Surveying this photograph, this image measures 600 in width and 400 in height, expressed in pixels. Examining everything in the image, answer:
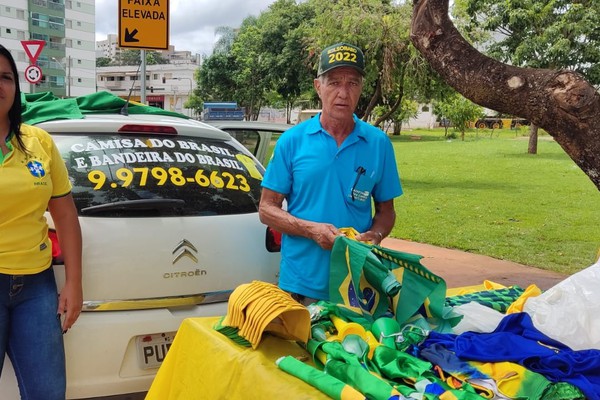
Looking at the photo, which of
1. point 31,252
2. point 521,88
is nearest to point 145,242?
point 31,252

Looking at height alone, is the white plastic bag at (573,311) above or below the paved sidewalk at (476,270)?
above

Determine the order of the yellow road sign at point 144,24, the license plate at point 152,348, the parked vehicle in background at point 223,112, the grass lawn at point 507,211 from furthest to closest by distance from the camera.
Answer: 1. the parked vehicle in background at point 223,112
2. the grass lawn at point 507,211
3. the yellow road sign at point 144,24
4. the license plate at point 152,348

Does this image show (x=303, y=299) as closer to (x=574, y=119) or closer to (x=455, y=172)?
(x=574, y=119)

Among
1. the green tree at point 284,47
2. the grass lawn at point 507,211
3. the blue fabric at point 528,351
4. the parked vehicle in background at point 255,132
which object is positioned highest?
the green tree at point 284,47

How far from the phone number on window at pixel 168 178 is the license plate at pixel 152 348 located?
76 cm

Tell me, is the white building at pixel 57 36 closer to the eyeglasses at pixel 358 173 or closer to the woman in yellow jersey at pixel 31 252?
the woman in yellow jersey at pixel 31 252

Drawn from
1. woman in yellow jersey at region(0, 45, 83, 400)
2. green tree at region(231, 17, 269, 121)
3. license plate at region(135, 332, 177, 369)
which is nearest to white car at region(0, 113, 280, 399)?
Answer: license plate at region(135, 332, 177, 369)

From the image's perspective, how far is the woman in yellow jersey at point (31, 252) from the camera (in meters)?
2.21

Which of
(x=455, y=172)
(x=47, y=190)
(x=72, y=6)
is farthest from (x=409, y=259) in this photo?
(x=72, y=6)

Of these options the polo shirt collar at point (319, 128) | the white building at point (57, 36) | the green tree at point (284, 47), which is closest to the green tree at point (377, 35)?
the polo shirt collar at point (319, 128)

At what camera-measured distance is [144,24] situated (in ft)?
21.0

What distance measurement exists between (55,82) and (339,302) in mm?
78471

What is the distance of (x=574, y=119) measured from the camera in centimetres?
270

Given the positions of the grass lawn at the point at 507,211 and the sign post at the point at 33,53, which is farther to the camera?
the sign post at the point at 33,53
